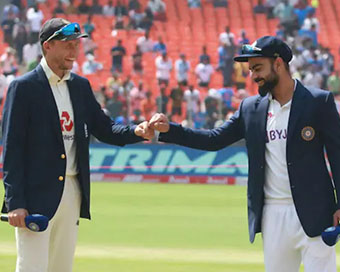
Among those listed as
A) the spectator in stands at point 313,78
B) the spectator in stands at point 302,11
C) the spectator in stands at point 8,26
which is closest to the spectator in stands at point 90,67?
the spectator in stands at point 8,26

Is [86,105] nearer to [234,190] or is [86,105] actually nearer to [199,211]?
[199,211]

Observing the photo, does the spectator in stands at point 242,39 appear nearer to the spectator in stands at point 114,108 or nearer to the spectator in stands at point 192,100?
the spectator in stands at point 192,100

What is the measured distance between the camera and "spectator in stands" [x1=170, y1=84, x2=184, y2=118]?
2428cm

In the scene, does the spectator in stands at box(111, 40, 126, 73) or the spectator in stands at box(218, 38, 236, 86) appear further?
the spectator in stands at box(111, 40, 126, 73)

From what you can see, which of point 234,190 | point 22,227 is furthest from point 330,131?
point 234,190

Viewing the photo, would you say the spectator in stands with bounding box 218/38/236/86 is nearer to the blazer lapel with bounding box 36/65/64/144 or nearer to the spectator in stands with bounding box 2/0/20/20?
the spectator in stands with bounding box 2/0/20/20

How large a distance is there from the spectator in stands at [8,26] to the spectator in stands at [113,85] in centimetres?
473

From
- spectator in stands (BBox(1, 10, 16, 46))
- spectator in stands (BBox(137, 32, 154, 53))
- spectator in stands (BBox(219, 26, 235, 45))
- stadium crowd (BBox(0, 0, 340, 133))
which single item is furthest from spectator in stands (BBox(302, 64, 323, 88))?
spectator in stands (BBox(1, 10, 16, 46))

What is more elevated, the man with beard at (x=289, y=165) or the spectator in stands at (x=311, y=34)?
the man with beard at (x=289, y=165)

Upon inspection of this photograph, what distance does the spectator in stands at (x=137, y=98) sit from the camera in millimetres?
24612

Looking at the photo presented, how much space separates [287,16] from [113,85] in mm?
8338

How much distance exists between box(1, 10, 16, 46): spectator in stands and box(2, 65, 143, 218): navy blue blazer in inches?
911

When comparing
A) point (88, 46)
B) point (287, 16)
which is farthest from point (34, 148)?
point (287, 16)

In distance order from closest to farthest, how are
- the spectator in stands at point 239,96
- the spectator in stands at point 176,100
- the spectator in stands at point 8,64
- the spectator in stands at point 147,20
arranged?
the spectator in stands at point 176,100, the spectator in stands at point 239,96, the spectator in stands at point 8,64, the spectator in stands at point 147,20
